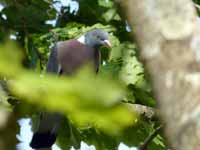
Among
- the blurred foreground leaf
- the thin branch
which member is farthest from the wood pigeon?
the blurred foreground leaf

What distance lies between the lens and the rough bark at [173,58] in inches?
33.4

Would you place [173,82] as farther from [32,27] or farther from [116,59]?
[32,27]

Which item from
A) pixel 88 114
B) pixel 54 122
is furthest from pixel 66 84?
pixel 54 122

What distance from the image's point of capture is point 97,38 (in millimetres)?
4457

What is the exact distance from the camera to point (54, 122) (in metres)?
4.47

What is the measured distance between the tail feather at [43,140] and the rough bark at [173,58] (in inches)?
132

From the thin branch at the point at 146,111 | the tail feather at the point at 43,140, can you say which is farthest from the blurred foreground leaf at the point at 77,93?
the tail feather at the point at 43,140

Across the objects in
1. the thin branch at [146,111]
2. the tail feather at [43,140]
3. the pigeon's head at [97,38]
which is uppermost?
the pigeon's head at [97,38]

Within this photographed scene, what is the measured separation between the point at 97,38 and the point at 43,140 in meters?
0.80

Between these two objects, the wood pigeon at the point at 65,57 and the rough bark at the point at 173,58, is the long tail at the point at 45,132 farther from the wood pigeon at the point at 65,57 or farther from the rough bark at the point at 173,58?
the rough bark at the point at 173,58

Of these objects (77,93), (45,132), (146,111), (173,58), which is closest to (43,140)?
(45,132)

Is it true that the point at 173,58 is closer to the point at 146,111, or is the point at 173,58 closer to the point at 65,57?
the point at 146,111

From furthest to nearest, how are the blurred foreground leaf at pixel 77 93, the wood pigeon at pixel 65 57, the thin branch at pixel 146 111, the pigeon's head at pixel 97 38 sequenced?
the wood pigeon at pixel 65 57 < the pigeon's head at pixel 97 38 < the thin branch at pixel 146 111 < the blurred foreground leaf at pixel 77 93

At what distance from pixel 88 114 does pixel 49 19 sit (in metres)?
3.39
